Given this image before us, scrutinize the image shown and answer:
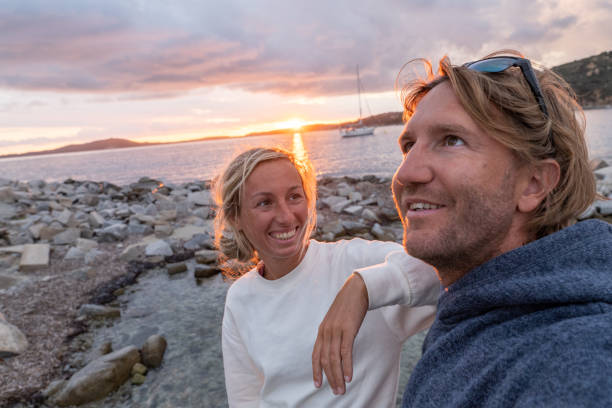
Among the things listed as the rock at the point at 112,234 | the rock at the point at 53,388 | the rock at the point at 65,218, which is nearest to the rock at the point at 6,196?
the rock at the point at 65,218

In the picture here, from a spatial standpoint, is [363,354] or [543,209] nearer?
[543,209]

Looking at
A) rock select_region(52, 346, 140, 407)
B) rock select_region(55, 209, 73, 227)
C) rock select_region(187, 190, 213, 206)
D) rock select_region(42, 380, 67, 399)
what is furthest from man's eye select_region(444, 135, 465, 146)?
rock select_region(187, 190, 213, 206)

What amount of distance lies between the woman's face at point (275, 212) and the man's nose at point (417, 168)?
2.91 ft

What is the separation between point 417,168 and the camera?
4.67 feet

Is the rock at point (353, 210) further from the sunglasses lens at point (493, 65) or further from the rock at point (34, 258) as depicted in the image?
the sunglasses lens at point (493, 65)

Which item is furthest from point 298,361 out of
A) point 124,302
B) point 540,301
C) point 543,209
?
point 124,302

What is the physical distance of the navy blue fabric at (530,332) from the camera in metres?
0.82

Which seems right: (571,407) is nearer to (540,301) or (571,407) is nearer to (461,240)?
(540,301)

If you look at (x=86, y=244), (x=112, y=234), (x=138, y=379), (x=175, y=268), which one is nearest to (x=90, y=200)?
(x=112, y=234)

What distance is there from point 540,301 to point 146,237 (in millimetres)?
10316

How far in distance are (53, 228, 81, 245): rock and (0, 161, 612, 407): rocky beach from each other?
0.03m

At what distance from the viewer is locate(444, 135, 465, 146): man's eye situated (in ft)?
4.56

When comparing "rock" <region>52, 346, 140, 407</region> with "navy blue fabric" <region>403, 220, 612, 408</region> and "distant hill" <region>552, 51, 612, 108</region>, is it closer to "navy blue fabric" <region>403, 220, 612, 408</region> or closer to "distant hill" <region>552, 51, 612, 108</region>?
"navy blue fabric" <region>403, 220, 612, 408</region>

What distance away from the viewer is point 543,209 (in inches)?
54.8
